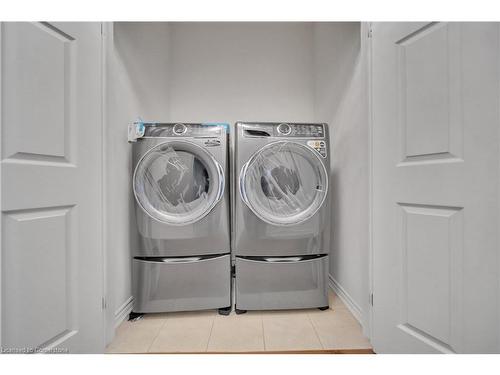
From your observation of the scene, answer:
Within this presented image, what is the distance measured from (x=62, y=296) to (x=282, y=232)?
114 centimetres

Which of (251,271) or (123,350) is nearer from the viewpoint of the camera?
(123,350)

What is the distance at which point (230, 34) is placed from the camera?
7.53ft

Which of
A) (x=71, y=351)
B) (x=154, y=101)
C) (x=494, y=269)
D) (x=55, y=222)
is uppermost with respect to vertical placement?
(x=154, y=101)

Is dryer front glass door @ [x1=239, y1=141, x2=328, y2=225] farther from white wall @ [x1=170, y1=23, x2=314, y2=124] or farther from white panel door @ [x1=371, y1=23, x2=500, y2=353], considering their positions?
white wall @ [x1=170, y1=23, x2=314, y2=124]

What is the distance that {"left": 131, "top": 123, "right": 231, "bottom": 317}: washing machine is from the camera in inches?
56.2

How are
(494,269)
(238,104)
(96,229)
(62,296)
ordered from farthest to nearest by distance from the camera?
1. (238,104)
2. (96,229)
3. (62,296)
4. (494,269)

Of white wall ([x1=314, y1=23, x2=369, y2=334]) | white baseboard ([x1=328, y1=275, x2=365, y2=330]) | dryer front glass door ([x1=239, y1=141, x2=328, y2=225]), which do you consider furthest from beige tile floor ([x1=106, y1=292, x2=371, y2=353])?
dryer front glass door ([x1=239, y1=141, x2=328, y2=225])

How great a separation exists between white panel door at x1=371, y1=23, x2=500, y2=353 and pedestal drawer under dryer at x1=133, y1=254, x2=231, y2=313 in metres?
0.93

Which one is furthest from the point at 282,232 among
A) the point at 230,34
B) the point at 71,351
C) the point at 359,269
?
the point at 230,34

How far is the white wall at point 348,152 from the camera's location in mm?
1275

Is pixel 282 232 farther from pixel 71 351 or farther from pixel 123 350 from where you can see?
pixel 71 351

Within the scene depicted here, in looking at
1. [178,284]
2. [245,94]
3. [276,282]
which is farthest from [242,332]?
[245,94]

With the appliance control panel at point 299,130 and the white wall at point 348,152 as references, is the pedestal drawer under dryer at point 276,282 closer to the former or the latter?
the white wall at point 348,152

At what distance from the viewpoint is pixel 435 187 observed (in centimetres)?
93
